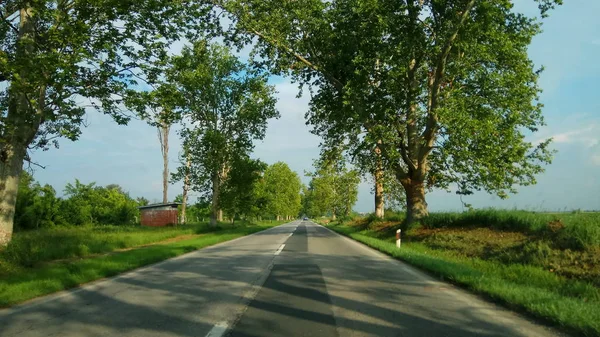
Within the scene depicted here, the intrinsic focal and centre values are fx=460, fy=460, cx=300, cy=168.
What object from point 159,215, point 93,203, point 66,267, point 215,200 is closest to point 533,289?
point 66,267

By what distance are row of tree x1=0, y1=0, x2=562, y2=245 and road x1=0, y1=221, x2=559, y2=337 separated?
689 centimetres

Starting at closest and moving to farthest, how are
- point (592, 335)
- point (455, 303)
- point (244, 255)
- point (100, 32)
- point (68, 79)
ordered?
point (592, 335) < point (455, 303) < point (68, 79) < point (100, 32) < point (244, 255)

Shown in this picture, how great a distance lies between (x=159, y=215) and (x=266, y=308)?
4114cm

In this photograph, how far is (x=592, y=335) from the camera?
19.8ft

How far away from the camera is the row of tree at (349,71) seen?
14961 millimetres

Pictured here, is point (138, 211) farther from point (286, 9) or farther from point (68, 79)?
point (68, 79)

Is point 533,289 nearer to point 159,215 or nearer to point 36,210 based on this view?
point 36,210

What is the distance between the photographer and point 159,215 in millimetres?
46594

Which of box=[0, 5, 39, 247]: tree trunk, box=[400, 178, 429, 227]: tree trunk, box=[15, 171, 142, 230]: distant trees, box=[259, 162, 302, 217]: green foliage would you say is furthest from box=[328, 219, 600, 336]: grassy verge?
box=[259, 162, 302, 217]: green foliage

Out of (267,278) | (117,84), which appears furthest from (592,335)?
(117,84)

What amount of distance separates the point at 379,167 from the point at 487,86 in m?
8.87

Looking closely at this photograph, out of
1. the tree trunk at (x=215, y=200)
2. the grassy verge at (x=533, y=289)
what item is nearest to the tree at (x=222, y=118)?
the tree trunk at (x=215, y=200)

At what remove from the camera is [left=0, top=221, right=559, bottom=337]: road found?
6.48 m

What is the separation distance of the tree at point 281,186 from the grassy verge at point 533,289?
75.5 meters
